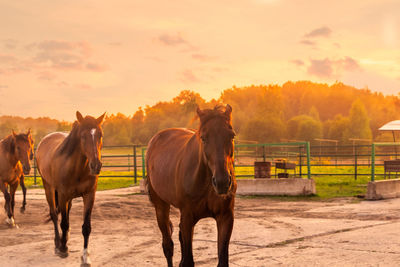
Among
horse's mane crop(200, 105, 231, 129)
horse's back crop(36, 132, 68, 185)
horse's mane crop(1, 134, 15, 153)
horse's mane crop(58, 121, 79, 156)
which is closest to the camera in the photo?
horse's mane crop(200, 105, 231, 129)

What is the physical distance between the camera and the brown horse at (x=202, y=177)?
334cm

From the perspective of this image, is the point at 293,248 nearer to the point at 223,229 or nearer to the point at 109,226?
the point at 223,229

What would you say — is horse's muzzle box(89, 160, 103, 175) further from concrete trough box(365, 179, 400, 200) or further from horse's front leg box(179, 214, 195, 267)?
concrete trough box(365, 179, 400, 200)

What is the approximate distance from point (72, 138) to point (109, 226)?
2.53m

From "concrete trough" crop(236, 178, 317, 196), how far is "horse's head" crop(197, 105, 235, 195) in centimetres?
986

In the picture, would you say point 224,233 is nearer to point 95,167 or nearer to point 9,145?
point 95,167

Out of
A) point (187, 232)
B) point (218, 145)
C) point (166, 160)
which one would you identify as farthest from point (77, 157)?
point (218, 145)

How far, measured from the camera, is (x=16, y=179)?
10070 millimetres

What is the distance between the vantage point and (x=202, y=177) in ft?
12.2

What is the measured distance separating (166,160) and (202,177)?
2.87ft

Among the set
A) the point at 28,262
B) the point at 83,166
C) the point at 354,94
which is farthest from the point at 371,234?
the point at 354,94

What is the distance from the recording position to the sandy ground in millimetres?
5434

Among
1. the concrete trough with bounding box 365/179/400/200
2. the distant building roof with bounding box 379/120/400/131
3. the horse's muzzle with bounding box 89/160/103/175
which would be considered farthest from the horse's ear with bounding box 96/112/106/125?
the distant building roof with bounding box 379/120/400/131

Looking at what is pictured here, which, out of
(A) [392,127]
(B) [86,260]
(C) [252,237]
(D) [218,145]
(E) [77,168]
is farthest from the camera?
(A) [392,127]
